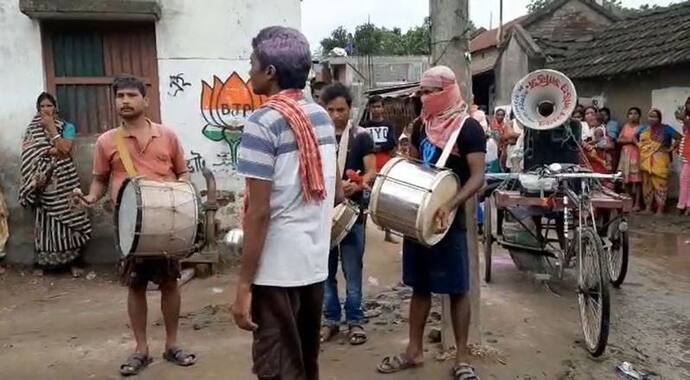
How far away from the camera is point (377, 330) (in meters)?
4.96

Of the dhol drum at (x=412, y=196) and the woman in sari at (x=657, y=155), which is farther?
the woman in sari at (x=657, y=155)

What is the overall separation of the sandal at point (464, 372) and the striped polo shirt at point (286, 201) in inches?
58.0

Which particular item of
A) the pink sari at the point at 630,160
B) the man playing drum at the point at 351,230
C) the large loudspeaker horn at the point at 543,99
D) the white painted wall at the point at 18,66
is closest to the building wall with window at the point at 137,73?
the white painted wall at the point at 18,66

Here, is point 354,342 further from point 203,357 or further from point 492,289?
point 492,289

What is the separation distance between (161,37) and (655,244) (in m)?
6.37

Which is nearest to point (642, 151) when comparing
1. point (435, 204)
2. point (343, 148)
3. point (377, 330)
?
point (377, 330)

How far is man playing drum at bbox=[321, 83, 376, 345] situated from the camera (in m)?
4.61

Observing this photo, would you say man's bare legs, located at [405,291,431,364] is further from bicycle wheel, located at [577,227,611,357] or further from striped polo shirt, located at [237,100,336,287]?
striped polo shirt, located at [237,100,336,287]

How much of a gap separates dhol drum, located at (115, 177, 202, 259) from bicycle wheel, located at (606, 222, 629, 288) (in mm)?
3771

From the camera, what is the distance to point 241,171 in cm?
260

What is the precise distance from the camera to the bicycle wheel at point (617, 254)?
6070 mm

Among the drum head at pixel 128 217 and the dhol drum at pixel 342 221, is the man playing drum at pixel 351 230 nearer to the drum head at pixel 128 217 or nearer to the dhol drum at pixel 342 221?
the dhol drum at pixel 342 221

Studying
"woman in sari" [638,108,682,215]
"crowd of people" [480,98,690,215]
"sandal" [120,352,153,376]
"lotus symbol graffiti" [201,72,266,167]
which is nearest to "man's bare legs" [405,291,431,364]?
"sandal" [120,352,153,376]

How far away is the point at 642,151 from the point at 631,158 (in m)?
0.20
